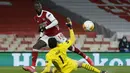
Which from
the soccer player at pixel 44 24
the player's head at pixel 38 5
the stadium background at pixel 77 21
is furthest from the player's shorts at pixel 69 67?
the stadium background at pixel 77 21

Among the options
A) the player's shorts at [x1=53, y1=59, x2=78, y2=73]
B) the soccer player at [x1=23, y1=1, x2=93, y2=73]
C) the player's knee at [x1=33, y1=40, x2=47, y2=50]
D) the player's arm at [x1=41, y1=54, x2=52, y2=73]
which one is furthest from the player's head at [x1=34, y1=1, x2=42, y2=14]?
the player's arm at [x1=41, y1=54, x2=52, y2=73]

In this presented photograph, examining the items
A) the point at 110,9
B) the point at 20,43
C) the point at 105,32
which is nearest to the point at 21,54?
the point at 20,43

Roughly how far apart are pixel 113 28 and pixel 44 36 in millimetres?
11312

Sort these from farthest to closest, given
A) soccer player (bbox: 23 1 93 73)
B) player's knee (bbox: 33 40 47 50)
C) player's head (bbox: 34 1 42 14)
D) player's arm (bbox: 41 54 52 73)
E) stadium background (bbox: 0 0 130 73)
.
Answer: stadium background (bbox: 0 0 130 73) < player's knee (bbox: 33 40 47 50) < soccer player (bbox: 23 1 93 73) < player's head (bbox: 34 1 42 14) < player's arm (bbox: 41 54 52 73)

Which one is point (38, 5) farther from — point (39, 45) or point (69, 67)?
point (69, 67)

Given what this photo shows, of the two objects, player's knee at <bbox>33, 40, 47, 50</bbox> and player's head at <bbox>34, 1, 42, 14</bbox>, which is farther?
player's knee at <bbox>33, 40, 47, 50</bbox>

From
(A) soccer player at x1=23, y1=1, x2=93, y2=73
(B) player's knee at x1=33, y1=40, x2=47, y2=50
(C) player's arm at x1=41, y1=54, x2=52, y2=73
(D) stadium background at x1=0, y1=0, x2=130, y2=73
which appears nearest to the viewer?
(C) player's arm at x1=41, y1=54, x2=52, y2=73

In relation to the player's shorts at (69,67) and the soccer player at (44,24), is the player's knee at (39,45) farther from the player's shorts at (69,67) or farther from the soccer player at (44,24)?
the player's shorts at (69,67)

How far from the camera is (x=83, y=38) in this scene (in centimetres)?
2209

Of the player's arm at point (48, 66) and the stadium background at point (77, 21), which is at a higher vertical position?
the player's arm at point (48, 66)

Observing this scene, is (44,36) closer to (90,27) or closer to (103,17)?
(90,27)

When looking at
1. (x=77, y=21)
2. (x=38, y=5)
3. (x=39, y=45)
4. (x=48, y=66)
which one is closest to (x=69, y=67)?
(x=48, y=66)

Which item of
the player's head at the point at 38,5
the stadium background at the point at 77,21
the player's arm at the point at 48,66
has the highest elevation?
the player's head at the point at 38,5

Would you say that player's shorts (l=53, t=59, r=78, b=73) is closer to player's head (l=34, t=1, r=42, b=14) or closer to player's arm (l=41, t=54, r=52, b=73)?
player's arm (l=41, t=54, r=52, b=73)
